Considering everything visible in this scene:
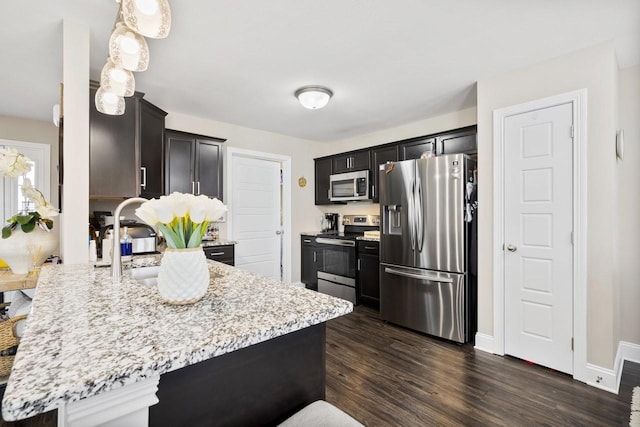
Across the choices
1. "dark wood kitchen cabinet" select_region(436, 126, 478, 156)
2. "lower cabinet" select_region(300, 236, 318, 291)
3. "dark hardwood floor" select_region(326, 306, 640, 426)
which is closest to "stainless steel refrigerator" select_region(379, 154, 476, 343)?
"dark hardwood floor" select_region(326, 306, 640, 426)

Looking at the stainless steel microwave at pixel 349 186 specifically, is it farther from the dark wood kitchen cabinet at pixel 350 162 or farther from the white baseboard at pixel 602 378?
the white baseboard at pixel 602 378

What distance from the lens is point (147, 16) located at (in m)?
1.24

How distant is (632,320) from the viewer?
2.57 meters

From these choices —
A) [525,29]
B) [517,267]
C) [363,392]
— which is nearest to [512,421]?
[363,392]

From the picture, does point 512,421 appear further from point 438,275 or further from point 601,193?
point 601,193

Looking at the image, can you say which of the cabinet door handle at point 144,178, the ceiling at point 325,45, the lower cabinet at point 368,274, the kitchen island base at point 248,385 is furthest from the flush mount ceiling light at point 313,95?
the kitchen island base at point 248,385

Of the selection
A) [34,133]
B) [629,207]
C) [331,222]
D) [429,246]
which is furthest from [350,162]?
[34,133]

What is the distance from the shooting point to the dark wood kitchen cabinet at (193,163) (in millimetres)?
3465

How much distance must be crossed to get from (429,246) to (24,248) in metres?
3.17

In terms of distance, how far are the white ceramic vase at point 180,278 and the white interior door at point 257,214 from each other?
128 inches

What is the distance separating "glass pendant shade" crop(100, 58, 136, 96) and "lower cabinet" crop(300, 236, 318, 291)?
11.1 ft

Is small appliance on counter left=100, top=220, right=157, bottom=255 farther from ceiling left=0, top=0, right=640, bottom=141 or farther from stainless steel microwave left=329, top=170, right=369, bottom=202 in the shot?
stainless steel microwave left=329, top=170, right=369, bottom=202

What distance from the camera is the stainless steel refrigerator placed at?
286cm

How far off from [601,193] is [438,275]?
1.40m
